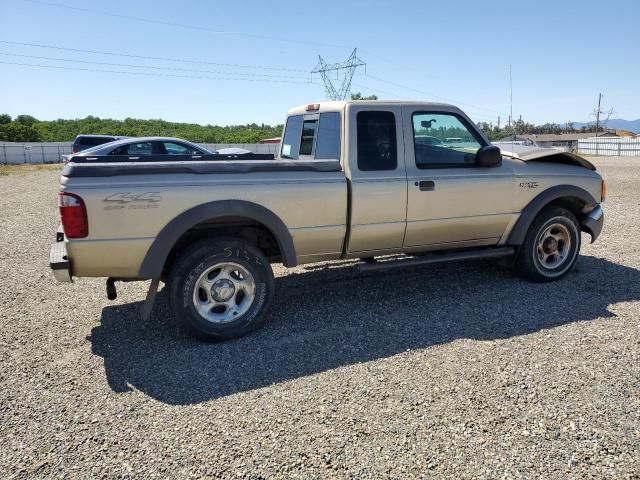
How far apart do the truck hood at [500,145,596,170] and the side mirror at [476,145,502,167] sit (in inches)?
22.7

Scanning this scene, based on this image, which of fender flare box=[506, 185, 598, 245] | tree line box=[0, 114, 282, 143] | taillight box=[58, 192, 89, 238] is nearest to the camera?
taillight box=[58, 192, 89, 238]

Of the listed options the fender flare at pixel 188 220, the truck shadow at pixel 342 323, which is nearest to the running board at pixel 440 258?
the truck shadow at pixel 342 323

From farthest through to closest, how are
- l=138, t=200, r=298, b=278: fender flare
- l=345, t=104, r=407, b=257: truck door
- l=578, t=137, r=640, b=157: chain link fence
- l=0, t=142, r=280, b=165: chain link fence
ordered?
l=578, t=137, r=640, b=157: chain link fence < l=0, t=142, r=280, b=165: chain link fence < l=345, t=104, r=407, b=257: truck door < l=138, t=200, r=298, b=278: fender flare

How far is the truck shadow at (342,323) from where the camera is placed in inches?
144

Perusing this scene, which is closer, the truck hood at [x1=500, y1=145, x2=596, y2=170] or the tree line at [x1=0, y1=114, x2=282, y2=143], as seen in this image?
the truck hood at [x1=500, y1=145, x2=596, y2=170]

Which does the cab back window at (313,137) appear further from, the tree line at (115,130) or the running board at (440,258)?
the tree line at (115,130)

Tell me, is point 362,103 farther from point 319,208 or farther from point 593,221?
point 593,221

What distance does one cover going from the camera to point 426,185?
478cm

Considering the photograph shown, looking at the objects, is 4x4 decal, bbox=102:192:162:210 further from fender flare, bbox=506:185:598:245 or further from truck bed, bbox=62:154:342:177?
fender flare, bbox=506:185:598:245

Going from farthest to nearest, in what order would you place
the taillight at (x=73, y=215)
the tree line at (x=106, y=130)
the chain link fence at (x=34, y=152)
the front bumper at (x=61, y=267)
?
the tree line at (x=106, y=130), the chain link fence at (x=34, y=152), the front bumper at (x=61, y=267), the taillight at (x=73, y=215)

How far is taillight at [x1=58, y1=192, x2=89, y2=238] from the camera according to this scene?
3.62 meters

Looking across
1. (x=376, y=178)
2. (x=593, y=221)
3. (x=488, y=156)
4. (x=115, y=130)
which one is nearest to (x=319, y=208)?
(x=376, y=178)

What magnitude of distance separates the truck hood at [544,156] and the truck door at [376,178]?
5.15 feet

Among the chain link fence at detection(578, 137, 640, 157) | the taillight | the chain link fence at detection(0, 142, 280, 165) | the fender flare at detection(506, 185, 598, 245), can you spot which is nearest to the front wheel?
the fender flare at detection(506, 185, 598, 245)
